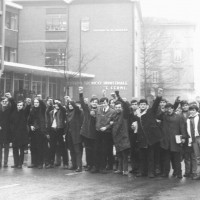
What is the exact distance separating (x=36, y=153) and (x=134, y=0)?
106ft

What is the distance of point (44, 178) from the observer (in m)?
10.7

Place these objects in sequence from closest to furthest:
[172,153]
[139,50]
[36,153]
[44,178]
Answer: [44,178] → [172,153] → [36,153] → [139,50]

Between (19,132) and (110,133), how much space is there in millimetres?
2663

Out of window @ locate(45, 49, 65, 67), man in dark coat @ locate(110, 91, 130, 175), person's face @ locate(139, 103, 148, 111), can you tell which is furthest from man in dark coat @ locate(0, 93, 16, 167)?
window @ locate(45, 49, 65, 67)

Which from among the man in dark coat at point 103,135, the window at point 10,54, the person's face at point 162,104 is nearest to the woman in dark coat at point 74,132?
the man in dark coat at point 103,135

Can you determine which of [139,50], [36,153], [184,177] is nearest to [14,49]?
[139,50]

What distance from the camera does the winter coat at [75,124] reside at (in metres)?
12.2

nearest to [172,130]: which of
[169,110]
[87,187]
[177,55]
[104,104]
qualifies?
[169,110]

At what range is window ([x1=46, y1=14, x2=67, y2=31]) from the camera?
43312 mm

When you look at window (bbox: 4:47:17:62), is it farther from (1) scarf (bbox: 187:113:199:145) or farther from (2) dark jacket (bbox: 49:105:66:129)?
(1) scarf (bbox: 187:113:199:145)

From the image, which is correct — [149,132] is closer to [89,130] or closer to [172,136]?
[172,136]

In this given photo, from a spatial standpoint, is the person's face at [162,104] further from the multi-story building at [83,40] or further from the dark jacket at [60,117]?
the multi-story building at [83,40]

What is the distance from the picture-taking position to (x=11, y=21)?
41844mm

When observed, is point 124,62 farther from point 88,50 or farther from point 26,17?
point 26,17
